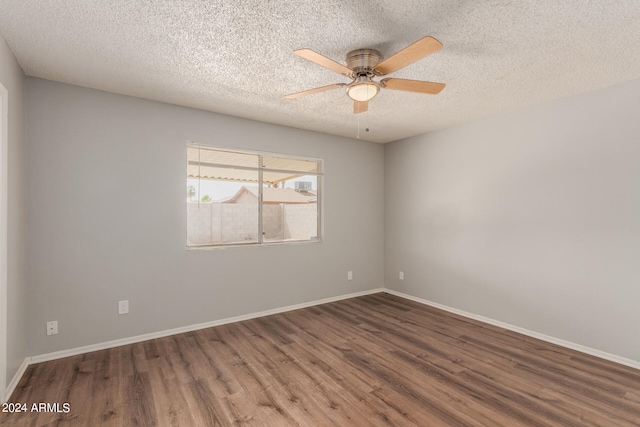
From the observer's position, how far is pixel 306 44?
2.14m

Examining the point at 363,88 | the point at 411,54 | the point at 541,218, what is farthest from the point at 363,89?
the point at 541,218

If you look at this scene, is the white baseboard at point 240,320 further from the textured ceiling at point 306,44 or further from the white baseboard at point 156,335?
the textured ceiling at point 306,44

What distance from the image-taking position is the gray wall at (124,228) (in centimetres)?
271

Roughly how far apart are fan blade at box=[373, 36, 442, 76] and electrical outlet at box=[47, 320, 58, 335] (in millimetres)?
3436

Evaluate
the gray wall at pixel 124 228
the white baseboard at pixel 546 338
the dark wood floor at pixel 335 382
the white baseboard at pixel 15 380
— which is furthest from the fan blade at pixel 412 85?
the white baseboard at pixel 15 380

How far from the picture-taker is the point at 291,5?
1737 mm

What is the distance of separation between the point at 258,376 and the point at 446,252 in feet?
9.58

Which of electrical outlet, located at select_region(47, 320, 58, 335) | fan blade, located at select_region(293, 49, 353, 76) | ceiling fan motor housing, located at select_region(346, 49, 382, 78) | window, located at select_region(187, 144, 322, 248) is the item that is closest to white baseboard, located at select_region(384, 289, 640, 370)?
window, located at select_region(187, 144, 322, 248)

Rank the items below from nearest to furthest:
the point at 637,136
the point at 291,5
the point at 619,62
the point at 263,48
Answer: the point at 291,5 → the point at 263,48 → the point at 619,62 → the point at 637,136

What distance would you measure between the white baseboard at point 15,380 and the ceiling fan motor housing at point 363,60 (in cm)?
329

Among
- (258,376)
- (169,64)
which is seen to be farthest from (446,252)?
(169,64)

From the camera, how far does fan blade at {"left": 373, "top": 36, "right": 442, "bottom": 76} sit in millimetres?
1648

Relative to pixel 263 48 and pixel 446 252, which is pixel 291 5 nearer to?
pixel 263 48

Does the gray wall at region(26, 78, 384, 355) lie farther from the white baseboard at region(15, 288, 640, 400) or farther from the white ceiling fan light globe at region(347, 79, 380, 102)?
the white ceiling fan light globe at region(347, 79, 380, 102)
